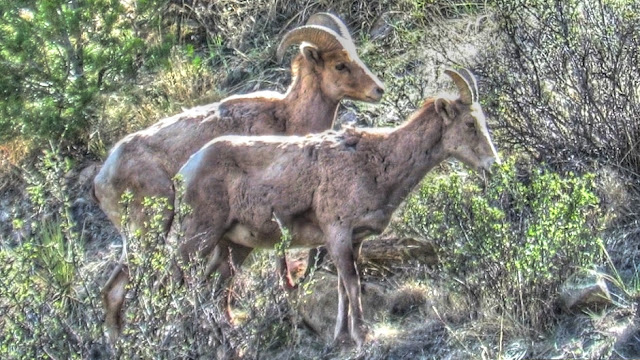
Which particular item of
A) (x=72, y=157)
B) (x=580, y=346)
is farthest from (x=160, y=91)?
(x=580, y=346)

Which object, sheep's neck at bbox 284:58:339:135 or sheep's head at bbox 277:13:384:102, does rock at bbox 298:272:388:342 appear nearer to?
sheep's neck at bbox 284:58:339:135

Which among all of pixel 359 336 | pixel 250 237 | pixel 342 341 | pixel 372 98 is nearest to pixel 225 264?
pixel 250 237

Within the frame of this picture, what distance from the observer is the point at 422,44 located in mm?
12492

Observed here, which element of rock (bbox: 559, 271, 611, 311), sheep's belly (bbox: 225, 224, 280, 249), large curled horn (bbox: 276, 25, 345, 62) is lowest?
rock (bbox: 559, 271, 611, 311)

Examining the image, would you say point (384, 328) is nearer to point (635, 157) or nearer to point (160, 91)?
point (635, 157)

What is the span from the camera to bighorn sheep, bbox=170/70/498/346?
8.53 meters

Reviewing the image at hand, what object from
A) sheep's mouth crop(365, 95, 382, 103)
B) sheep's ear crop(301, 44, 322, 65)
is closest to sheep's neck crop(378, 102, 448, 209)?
sheep's mouth crop(365, 95, 382, 103)

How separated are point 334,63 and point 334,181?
→ 1803mm

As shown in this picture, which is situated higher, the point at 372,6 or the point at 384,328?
the point at 372,6

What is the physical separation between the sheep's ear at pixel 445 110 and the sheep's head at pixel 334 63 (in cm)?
140

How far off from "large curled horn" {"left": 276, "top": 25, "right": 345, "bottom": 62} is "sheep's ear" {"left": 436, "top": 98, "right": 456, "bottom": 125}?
1.63 meters

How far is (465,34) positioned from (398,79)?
0.94 meters

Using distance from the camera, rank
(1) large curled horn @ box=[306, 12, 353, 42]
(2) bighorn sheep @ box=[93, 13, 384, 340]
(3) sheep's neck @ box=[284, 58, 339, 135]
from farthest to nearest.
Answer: (1) large curled horn @ box=[306, 12, 353, 42] < (3) sheep's neck @ box=[284, 58, 339, 135] < (2) bighorn sheep @ box=[93, 13, 384, 340]

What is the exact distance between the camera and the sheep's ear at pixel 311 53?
1014 cm
